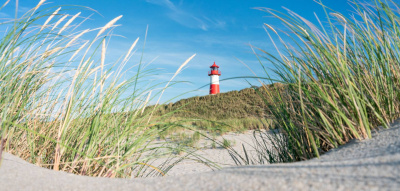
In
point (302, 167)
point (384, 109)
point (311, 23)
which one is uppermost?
point (311, 23)

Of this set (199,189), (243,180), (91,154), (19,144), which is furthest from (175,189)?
(19,144)

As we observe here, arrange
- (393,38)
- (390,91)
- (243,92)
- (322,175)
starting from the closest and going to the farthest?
(322,175) → (390,91) → (393,38) → (243,92)

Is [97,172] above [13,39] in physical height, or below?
below

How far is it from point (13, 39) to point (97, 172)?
954 millimetres

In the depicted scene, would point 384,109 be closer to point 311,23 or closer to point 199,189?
point 311,23

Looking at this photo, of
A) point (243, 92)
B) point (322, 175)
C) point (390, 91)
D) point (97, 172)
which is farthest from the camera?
point (243, 92)

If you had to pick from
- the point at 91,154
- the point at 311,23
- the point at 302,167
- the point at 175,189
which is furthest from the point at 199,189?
the point at 311,23

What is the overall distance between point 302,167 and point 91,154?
100 cm

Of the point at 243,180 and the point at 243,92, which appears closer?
the point at 243,180

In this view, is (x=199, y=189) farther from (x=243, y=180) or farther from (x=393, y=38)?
(x=393, y=38)

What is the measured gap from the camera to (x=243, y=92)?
1468 centimetres

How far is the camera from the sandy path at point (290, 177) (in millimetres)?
759

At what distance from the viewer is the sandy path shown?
0.76 meters

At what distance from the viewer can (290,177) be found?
2.68 feet
